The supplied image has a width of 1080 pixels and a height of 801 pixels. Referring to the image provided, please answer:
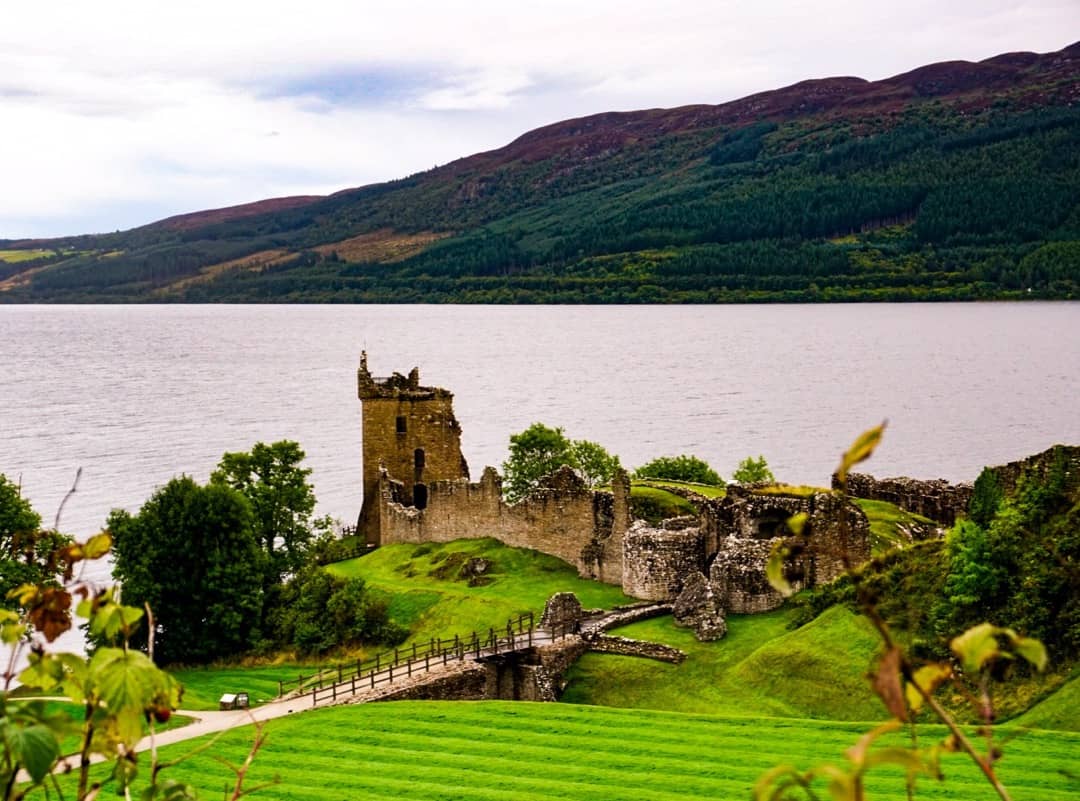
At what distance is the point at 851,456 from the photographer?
3.64 metres

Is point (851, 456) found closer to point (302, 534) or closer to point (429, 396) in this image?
point (302, 534)

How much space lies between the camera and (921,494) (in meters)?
48.3

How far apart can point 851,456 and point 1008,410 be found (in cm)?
12187

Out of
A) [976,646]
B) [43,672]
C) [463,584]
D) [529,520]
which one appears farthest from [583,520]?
Answer: [976,646]

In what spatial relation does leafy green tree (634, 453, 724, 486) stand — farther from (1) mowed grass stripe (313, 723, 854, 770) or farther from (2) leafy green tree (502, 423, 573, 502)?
(1) mowed grass stripe (313, 723, 854, 770)

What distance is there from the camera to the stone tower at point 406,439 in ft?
189

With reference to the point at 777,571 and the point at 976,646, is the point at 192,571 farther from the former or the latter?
the point at 976,646

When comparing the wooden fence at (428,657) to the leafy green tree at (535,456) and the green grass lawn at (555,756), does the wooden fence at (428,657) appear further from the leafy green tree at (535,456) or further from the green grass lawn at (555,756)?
the leafy green tree at (535,456)

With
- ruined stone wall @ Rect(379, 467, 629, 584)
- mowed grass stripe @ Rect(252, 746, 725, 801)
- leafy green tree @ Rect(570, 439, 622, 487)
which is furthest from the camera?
leafy green tree @ Rect(570, 439, 622, 487)

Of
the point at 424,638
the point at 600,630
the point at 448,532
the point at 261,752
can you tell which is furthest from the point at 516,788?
the point at 448,532

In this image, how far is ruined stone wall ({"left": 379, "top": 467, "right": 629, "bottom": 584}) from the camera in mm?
45219

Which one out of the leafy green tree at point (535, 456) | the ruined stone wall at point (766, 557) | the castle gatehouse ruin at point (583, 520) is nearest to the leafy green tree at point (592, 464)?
the leafy green tree at point (535, 456)

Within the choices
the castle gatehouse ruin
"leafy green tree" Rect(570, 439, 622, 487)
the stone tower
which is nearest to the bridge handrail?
the castle gatehouse ruin

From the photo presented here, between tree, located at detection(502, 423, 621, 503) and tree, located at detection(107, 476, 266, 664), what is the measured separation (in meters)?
19.9
